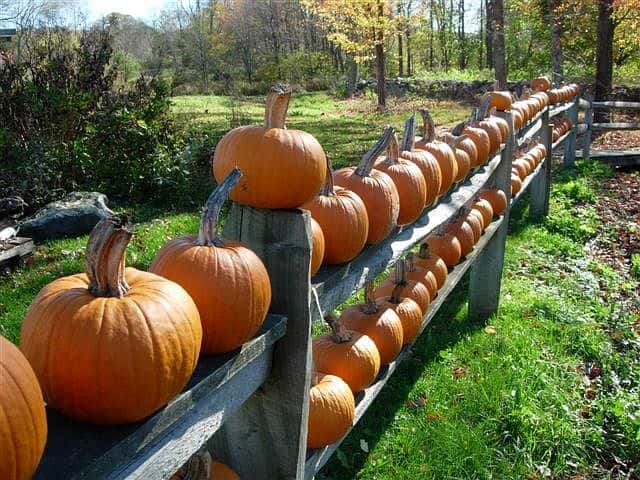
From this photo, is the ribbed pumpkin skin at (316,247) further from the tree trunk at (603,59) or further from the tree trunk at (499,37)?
the tree trunk at (603,59)

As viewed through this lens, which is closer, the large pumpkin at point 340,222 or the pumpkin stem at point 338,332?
the large pumpkin at point 340,222

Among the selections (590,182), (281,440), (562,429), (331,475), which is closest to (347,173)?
(281,440)

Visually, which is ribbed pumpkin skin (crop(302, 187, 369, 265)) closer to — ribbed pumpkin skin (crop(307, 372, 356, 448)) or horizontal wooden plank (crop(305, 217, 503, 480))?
ribbed pumpkin skin (crop(307, 372, 356, 448))

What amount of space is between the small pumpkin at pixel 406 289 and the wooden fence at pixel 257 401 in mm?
714

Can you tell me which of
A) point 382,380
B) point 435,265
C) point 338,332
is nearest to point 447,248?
point 435,265

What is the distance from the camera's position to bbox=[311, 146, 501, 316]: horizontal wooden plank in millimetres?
2046

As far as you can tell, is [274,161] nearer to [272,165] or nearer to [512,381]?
[272,165]

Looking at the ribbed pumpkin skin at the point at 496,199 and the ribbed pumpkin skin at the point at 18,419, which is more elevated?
the ribbed pumpkin skin at the point at 18,419

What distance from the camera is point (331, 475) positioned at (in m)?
3.15

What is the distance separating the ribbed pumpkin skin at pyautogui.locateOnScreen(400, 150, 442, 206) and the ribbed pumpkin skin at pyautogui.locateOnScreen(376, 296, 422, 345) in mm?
600

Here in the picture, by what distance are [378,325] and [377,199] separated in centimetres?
85

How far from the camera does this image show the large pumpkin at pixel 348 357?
2686mm

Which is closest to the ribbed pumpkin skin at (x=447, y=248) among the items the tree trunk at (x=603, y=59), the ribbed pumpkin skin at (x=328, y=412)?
→ the ribbed pumpkin skin at (x=328, y=412)

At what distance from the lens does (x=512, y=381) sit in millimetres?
3980
